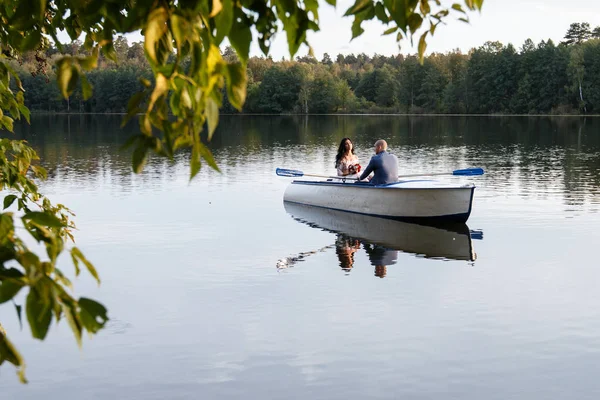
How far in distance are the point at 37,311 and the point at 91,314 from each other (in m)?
0.12

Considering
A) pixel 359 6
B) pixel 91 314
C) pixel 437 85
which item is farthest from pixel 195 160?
pixel 437 85

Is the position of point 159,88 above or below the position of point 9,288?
above

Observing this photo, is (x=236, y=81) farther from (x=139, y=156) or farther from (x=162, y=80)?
(x=139, y=156)

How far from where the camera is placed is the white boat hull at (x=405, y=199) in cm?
1911

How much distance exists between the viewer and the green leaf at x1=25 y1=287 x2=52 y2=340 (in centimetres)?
189

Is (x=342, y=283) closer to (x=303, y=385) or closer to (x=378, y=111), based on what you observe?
(x=303, y=385)

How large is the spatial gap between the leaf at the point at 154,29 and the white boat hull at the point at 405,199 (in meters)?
17.4

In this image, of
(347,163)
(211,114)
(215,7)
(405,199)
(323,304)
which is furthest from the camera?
(347,163)

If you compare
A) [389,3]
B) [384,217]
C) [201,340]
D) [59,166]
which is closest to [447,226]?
[384,217]

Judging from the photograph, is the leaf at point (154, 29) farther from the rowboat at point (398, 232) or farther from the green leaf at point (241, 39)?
the rowboat at point (398, 232)

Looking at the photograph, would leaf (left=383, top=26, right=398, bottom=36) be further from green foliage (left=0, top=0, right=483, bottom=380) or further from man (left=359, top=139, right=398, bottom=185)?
man (left=359, top=139, right=398, bottom=185)

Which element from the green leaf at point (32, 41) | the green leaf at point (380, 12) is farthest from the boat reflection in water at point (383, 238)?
the green leaf at point (32, 41)

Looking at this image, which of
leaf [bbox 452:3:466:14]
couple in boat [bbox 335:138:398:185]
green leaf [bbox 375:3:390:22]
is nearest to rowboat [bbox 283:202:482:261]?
couple in boat [bbox 335:138:398:185]

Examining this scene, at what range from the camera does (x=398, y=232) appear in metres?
18.8
